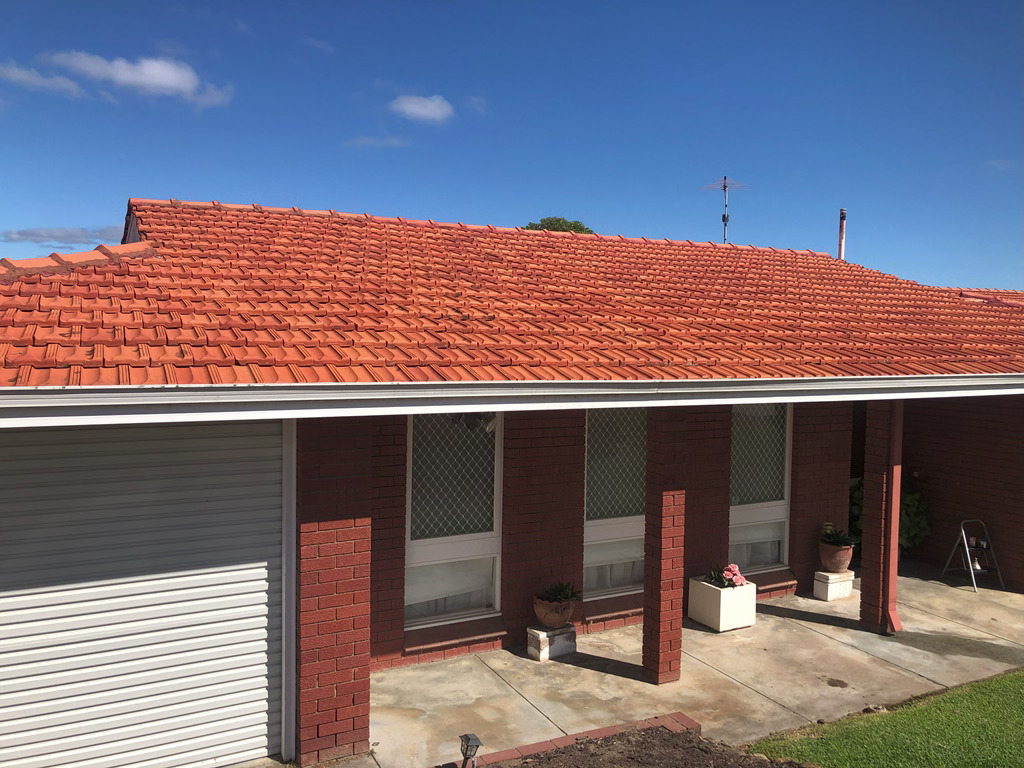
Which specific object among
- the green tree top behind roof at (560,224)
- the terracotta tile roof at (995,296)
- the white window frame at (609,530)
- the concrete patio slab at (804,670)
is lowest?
the concrete patio slab at (804,670)

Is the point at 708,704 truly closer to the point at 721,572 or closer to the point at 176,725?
the point at 721,572

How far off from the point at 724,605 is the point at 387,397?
15.8ft

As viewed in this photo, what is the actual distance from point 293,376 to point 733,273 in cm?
715

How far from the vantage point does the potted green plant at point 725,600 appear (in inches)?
305

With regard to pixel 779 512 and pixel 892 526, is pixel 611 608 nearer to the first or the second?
pixel 779 512

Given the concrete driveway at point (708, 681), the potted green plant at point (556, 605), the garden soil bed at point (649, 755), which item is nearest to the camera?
the garden soil bed at point (649, 755)

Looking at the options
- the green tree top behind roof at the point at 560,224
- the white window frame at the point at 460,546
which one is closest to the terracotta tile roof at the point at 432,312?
the white window frame at the point at 460,546

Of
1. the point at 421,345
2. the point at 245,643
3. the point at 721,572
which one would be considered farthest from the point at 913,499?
the point at 245,643

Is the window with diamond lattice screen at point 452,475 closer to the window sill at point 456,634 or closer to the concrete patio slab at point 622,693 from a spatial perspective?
the window sill at point 456,634

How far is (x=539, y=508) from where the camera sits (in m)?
7.38

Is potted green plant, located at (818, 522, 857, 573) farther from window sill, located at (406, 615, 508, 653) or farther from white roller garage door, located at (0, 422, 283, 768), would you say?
white roller garage door, located at (0, 422, 283, 768)

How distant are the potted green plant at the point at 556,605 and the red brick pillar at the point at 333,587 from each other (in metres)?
2.27

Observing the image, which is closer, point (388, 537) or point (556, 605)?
point (388, 537)

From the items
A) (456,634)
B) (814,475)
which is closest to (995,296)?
(814,475)
